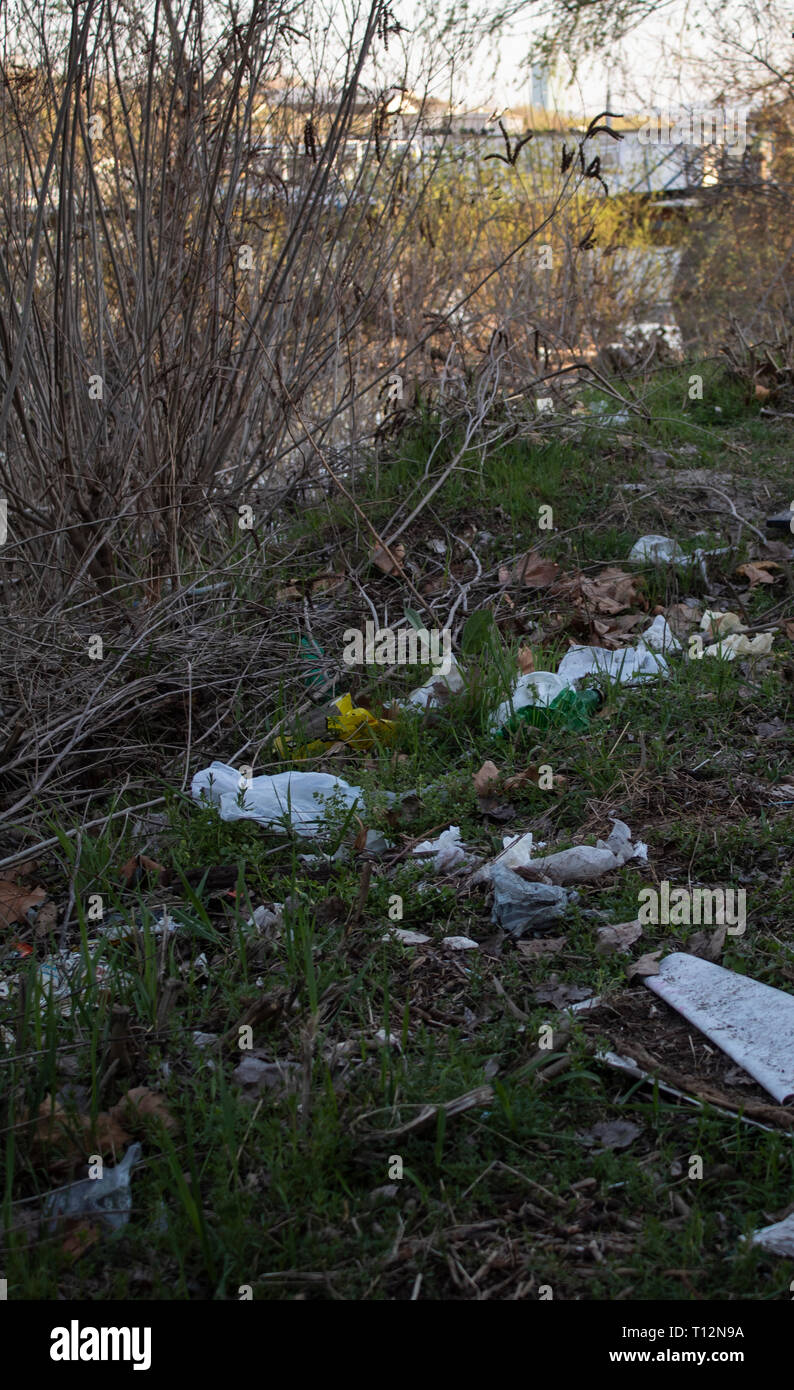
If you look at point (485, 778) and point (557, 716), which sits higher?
point (557, 716)

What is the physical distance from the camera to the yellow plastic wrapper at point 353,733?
3191mm

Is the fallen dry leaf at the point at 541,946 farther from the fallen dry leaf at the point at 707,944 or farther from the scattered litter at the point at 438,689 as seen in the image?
the scattered litter at the point at 438,689

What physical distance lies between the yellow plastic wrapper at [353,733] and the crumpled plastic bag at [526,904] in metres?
0.89

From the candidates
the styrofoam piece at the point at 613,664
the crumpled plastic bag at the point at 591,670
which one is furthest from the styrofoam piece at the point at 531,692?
the styrofoam piece at the point at 613,664

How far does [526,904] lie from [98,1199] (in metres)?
1.05

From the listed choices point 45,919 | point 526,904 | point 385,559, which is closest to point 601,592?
point 385,559

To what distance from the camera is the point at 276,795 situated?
9.23ft

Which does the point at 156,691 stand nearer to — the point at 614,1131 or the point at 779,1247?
the point at 614,1131

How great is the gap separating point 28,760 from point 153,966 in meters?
1.13

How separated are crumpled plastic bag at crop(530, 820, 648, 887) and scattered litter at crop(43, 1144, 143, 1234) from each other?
1.15 metres

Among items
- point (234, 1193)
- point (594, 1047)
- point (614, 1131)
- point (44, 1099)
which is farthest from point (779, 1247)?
point (44, 1099)

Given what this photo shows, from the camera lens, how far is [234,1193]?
1.57m

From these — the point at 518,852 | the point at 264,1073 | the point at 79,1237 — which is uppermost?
the point at 518,852

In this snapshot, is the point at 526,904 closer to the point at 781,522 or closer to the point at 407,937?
the point at 407,937
